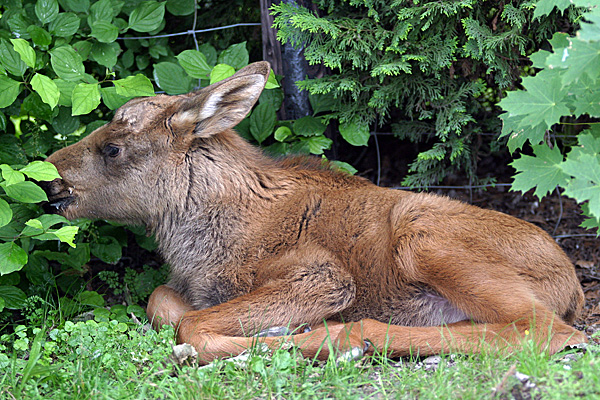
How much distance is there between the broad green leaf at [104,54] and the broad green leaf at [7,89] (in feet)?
2.48

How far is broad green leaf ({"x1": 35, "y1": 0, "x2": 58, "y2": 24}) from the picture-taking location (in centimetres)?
480

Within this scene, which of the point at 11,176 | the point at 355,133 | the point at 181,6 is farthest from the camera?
the point at 181,6

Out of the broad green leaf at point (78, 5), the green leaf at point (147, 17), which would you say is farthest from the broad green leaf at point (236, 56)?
the broad green leaf at point (78, 5)

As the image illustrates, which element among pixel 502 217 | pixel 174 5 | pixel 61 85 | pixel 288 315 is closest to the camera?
pixel 288 315

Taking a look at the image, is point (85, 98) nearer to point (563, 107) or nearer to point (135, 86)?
point (135, 86)

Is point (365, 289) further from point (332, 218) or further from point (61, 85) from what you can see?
point (61, 85)

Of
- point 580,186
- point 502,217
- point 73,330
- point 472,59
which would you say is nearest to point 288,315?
point 73,330

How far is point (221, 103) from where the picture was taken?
449cm

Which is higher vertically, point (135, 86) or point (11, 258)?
point (135, 86)

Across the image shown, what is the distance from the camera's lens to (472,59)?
5.18 meters

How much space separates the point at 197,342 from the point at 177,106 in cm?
169

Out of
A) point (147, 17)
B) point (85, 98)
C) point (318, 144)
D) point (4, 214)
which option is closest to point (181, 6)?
point (147, 17)

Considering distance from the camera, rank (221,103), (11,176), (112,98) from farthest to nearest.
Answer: (112,98) < (221,103) < (11,176)

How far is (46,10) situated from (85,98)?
86 cm
